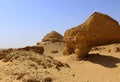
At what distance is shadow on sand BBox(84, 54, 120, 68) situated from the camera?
16525mm

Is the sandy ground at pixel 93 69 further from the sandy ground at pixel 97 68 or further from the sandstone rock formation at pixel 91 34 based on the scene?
the sandstone rock formation at pixel 91 34

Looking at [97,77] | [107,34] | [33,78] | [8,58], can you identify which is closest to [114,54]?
[107,34]

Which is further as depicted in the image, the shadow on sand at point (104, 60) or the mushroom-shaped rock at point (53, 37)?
the mushroom-shaped rock at point (53, 37)

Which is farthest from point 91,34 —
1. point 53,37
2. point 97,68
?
point 53,37

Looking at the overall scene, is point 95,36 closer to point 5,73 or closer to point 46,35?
point 5,73

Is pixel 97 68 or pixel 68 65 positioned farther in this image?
pixel 97 68

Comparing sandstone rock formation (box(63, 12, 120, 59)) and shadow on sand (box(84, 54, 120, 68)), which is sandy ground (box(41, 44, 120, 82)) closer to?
shadow on sand (box(84, 54, 120, 68))

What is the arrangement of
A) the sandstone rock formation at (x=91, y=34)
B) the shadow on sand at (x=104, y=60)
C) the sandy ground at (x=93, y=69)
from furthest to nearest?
1. the sandstone rock formation at (x=91, y=34)
2. the shadow on sand at (x=104, y=60)
3. the sandy ground at (x=93, y=69)

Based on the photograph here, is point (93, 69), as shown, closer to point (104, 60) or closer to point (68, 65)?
point (68, 65)

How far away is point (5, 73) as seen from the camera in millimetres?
11133

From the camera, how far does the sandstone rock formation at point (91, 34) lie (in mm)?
19422

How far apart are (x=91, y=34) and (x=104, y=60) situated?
3370 mm

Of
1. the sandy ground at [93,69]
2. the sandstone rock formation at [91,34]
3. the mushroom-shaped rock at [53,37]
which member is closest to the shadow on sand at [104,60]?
the sandy ground at [93,69]

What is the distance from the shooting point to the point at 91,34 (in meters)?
20.5
